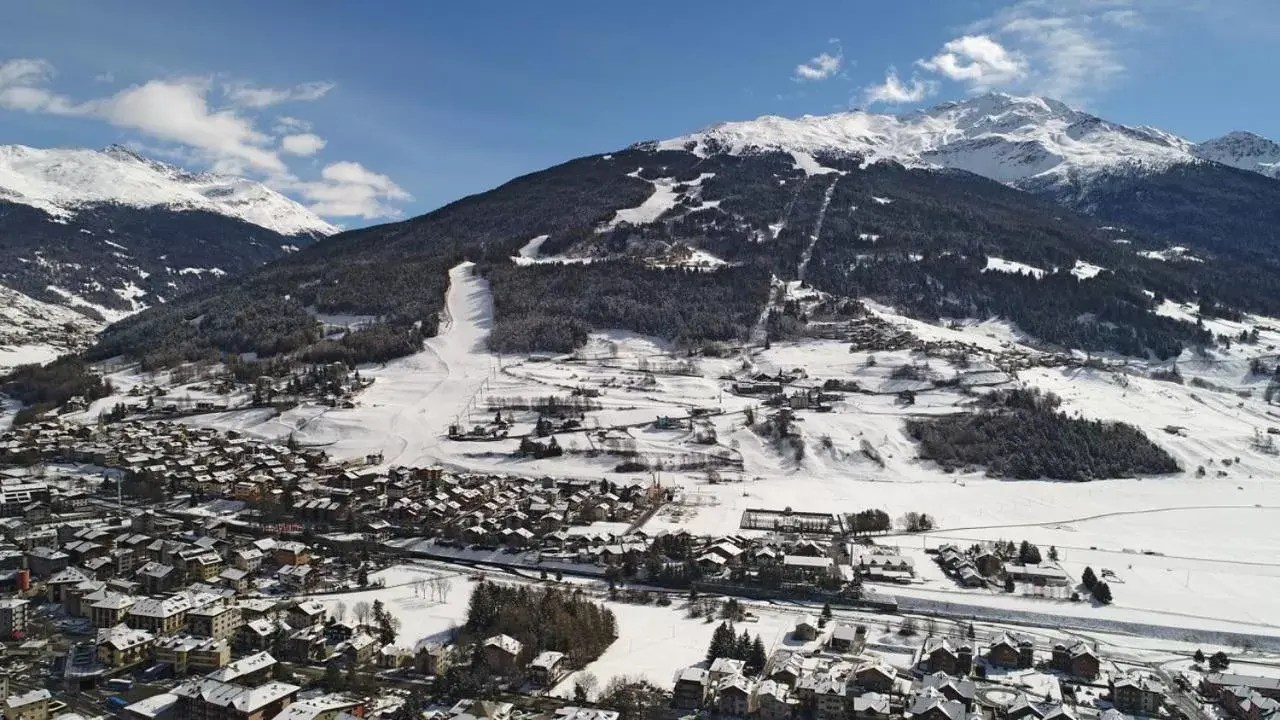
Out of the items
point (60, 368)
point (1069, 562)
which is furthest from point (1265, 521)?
point (60, 368)

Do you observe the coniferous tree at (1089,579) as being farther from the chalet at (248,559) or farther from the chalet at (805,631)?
the chalet at (248,559)

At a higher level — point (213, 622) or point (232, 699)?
point (213, 622)

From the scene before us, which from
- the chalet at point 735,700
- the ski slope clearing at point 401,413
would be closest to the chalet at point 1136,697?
the chalet at point 735,700

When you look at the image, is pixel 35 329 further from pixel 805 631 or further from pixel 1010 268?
pixel 1010 268

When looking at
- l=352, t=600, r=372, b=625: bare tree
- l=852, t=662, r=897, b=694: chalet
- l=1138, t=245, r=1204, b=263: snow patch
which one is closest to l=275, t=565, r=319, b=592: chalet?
l=352, t=600, r=372, b=625: bare tree

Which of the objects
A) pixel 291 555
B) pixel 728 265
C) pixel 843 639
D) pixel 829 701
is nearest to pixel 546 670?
pixel 829 701

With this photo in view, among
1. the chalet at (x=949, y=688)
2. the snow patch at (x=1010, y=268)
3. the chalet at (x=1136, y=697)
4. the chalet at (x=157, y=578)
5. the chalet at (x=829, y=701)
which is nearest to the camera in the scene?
the chalet at (x=829, y=701)

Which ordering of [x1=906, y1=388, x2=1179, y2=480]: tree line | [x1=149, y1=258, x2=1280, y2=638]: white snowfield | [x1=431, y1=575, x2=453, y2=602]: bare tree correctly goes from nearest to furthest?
[x1=431, y1=575, x2=453, y2=602]: bare tree < [x1=149, y1=258, x2=1280, y2=638]: white snowfield < [x1=906, y1=388, x2=1179, y2=480]: tree line

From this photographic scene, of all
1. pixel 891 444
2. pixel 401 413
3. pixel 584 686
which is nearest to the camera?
pixel 584 686

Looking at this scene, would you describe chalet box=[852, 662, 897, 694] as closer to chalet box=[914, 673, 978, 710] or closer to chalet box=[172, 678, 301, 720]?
chalet box=[914, 673, 978, 710]

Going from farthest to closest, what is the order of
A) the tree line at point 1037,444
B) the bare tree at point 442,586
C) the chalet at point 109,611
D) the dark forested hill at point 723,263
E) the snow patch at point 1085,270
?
the snow patch at point 1085,270 → the dark forested hill at point 723,263 → the tree line at point 1037,444 → the bare tree at point 442,586 → the chalet at point 109,611

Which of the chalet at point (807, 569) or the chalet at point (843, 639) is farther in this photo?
the chalet at point (807, 569)
